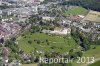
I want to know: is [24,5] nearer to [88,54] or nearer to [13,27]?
[13,27]

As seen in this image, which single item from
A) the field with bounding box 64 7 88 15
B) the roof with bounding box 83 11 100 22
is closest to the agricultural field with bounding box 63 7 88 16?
the field with bounding box 64 7 88 15

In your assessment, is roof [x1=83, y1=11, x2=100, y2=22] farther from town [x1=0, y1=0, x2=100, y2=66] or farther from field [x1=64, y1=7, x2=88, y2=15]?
field [x1=64, y1=7, x2=88, y2=15]

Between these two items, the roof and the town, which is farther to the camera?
the roof

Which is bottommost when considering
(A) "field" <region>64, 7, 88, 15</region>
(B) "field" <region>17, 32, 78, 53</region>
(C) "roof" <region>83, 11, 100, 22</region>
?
(C) "roof" <region>83, 11, 100, 22</region>

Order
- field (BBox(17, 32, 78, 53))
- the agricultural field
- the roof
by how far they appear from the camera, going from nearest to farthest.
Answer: field (BBox(17, 32, 78, 53)), the roof, the agricultural field

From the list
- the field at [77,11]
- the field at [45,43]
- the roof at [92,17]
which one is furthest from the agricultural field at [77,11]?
the field at [45,43]

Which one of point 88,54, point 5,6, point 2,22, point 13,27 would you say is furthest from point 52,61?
point 5,6

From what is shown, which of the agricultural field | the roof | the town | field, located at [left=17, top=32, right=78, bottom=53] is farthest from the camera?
the agricultural field

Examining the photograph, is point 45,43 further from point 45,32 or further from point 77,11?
point 77,11
